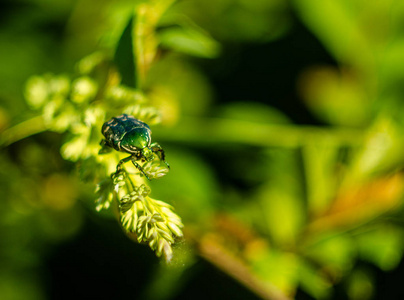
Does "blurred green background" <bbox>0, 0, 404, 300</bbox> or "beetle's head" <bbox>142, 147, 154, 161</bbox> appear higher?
"beetle's head" <bbox>142, 147, 154, 161</bbox>

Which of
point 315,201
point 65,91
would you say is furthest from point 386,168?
point 65,91

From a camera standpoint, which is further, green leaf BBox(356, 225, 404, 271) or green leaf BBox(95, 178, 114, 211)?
green leaf BBox(356, 225, 404, 271)

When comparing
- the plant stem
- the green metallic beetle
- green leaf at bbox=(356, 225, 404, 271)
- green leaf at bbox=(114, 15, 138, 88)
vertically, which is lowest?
green leaf at bbox=(356, 225, 404, 271)

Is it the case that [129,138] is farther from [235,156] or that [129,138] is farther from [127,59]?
[235,156]

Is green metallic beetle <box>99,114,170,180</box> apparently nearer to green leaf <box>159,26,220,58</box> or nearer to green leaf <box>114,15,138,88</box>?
green leaf <box>114,15,138,88</box>

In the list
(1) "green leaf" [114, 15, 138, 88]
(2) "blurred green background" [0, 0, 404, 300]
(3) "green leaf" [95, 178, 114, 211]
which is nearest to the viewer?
(3) "green leaf" [95, 178, 114, 211]

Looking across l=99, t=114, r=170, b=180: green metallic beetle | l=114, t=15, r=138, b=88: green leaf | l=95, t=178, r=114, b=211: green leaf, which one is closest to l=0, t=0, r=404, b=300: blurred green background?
l=114, t=15, r=138, b=88: green leaf

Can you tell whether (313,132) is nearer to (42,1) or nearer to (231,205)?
(231,205)
